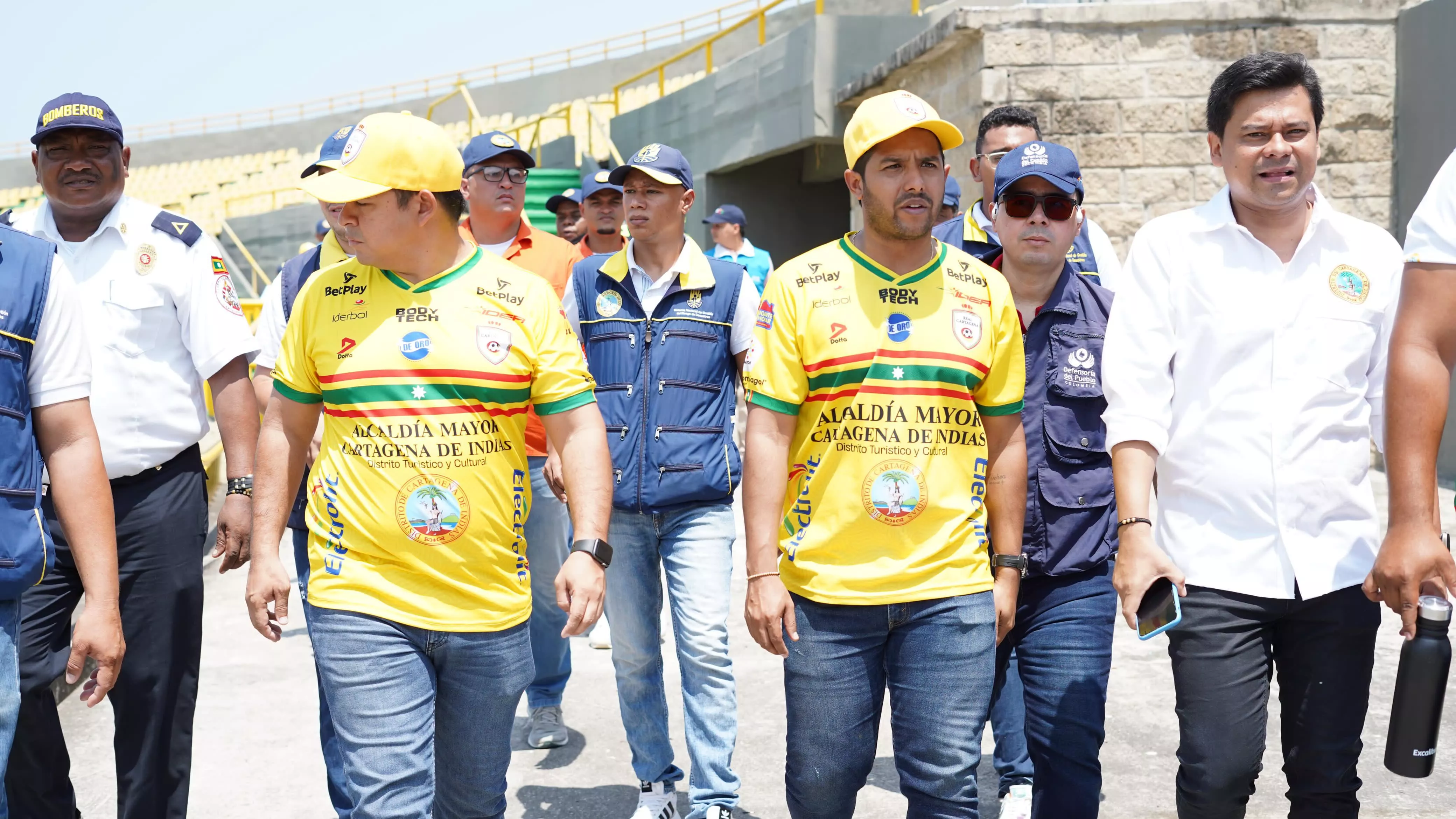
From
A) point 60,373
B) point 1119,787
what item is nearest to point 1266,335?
point 1119,787

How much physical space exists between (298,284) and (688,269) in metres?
1.43

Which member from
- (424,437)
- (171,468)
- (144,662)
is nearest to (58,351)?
(424,437)

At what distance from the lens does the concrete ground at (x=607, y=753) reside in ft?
15.3

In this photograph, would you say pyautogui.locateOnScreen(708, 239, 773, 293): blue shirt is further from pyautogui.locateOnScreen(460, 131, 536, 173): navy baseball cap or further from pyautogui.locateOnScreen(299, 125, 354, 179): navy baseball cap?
pyautogui.locateOnScreen(299, 125, 354, 179): navy baseball cap

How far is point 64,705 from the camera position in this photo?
6.07 meters

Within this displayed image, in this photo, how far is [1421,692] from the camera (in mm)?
2881

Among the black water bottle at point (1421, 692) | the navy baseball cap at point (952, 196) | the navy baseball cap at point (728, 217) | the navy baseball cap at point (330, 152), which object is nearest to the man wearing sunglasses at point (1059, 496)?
the black water bottle at point (1421, 692)

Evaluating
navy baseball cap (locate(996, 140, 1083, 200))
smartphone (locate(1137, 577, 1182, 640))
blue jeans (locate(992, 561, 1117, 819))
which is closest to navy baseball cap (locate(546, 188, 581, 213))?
navy baseball cap (locate(996, 140, 1083, 200))

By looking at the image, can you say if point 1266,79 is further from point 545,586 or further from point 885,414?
point 545,586

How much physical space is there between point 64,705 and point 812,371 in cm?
459

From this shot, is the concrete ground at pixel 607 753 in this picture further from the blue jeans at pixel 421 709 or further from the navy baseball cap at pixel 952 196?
the navy baseball cap at pixel 952 196

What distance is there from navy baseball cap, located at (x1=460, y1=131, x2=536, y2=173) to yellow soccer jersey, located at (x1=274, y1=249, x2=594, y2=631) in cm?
242

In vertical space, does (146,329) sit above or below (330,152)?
below

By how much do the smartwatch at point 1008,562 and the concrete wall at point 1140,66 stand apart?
763 cm
